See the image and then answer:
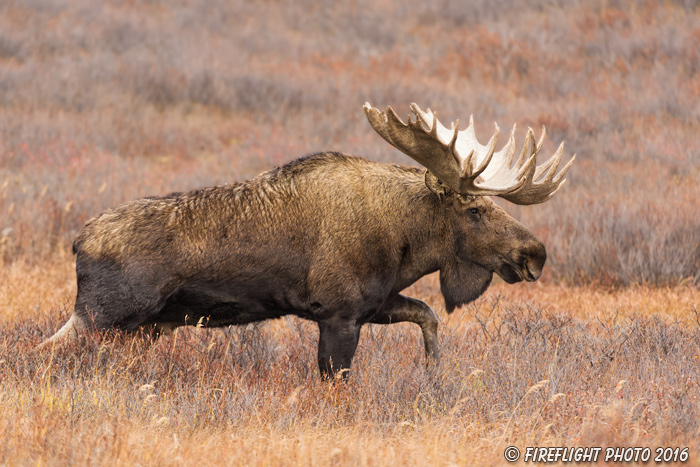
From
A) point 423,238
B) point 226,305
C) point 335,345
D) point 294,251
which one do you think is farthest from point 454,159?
point 226,305

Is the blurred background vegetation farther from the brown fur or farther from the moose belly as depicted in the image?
the moose belly

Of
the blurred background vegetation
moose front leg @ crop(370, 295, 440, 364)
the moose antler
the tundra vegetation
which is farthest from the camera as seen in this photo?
the blurred background vegetation

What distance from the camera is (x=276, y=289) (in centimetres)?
493

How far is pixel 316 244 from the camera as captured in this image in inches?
194

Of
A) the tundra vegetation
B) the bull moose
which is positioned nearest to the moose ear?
the bull moose

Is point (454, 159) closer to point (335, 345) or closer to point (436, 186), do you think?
point (436, 186)

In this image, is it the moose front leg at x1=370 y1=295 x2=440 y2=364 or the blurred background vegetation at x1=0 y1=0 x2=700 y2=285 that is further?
the blurred background vegetation at x1=0 y1=0 x2=700 y2=285

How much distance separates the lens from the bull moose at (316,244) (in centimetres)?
484

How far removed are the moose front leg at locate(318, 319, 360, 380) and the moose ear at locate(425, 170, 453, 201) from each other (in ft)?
3.09

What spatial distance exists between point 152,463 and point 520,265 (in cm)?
253

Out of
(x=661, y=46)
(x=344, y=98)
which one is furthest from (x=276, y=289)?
(x=661, y=46)

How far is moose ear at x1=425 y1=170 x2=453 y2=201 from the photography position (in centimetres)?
508

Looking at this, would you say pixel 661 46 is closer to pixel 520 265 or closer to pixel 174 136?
pixel 174 136

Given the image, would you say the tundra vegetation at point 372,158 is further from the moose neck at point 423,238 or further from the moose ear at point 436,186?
the moose ear at point 436,186
